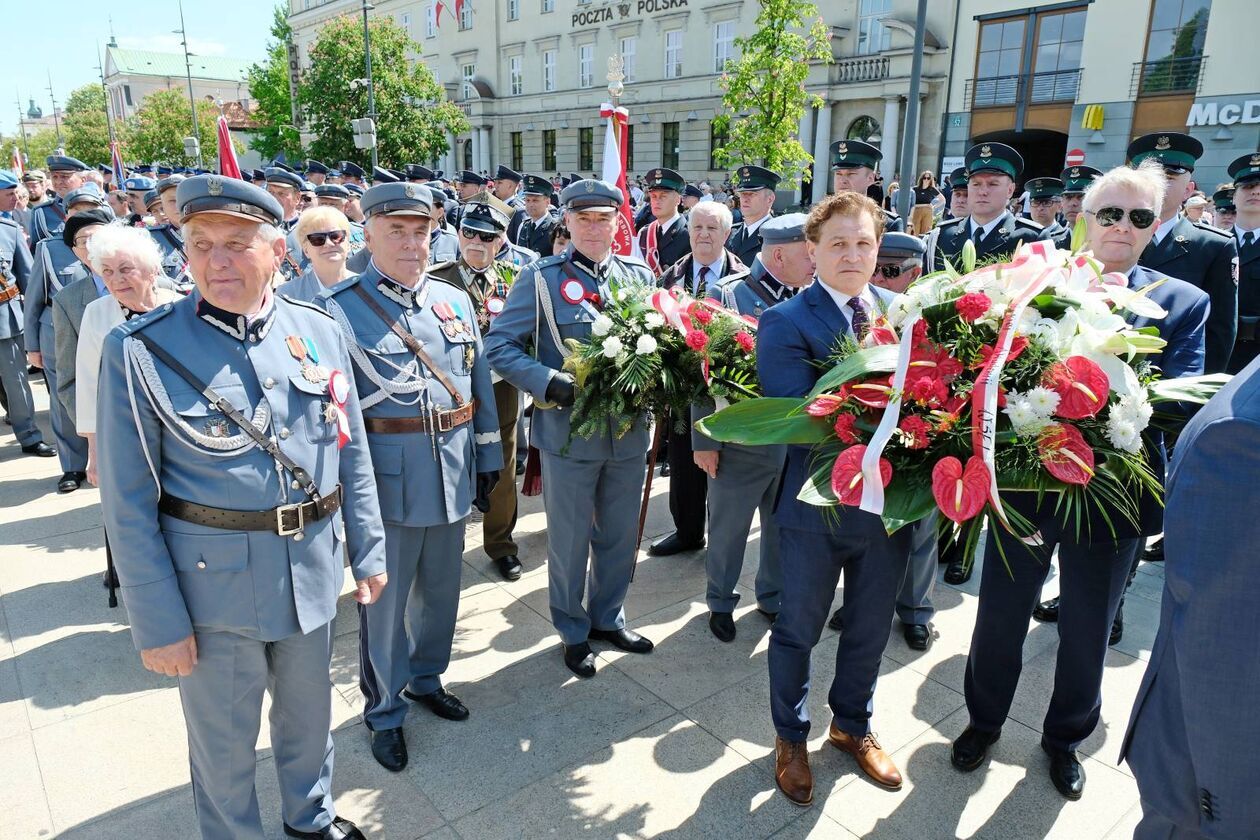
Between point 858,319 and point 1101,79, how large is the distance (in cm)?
2340

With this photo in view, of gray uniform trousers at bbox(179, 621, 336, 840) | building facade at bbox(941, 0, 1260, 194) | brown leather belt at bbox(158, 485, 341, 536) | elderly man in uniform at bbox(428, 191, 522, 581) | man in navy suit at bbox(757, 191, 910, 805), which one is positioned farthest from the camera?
building facade at bbox(941, 0, 1260, 194)

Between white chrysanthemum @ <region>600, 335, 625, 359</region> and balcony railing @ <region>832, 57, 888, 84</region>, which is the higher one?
balcony railing @ <region>832, 57, 888, 84</region>

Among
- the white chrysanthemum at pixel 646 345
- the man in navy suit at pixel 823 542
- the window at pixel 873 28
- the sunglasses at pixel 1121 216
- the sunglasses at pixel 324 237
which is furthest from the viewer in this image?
the window at pixel 873 28

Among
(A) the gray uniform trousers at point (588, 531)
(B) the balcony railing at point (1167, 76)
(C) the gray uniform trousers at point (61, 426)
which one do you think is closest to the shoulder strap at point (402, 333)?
(A) the gray uniform trousers at point (588, 531)

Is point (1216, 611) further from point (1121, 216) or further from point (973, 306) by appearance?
point (1121, 216)

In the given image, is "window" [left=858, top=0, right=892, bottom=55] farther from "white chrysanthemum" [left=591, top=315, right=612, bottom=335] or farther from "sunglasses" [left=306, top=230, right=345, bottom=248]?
"white chrysanthemum" [left=591, top=315, right=612, bottom=335]

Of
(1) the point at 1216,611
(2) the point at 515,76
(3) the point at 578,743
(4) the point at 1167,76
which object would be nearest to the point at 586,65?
(2) the point at 515,76

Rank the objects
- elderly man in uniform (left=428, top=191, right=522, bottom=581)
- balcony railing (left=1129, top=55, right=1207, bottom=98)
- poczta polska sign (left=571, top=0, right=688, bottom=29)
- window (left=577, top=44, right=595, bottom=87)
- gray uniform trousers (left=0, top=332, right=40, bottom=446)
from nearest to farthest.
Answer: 1. elderly man in uniform (left=428, top=191, right=522, bottom=581)
2. gray uniform trousers (left=0, top=332, right=40, bottom=446)
3. balcony railing (left=1129, top=55, right=1207, bottom=98)
4. poczta polska sign (left=571, top=0, right=688, bottom=29)
5. window (left=577, top=44, right=595, bottom=87)

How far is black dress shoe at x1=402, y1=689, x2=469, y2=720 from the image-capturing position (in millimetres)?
3492

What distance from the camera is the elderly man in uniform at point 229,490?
A: 2.18 metres

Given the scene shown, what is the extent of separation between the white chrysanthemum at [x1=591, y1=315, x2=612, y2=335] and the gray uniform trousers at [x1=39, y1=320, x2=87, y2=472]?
5038 mm

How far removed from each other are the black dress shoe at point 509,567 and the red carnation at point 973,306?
3.34 m

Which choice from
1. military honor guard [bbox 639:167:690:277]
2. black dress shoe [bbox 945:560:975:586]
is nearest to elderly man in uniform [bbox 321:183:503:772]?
black dress shoe [bbox 945:560:975:586]

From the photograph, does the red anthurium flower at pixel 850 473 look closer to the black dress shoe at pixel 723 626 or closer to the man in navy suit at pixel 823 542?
the man in navy suit at pixel 823 542
